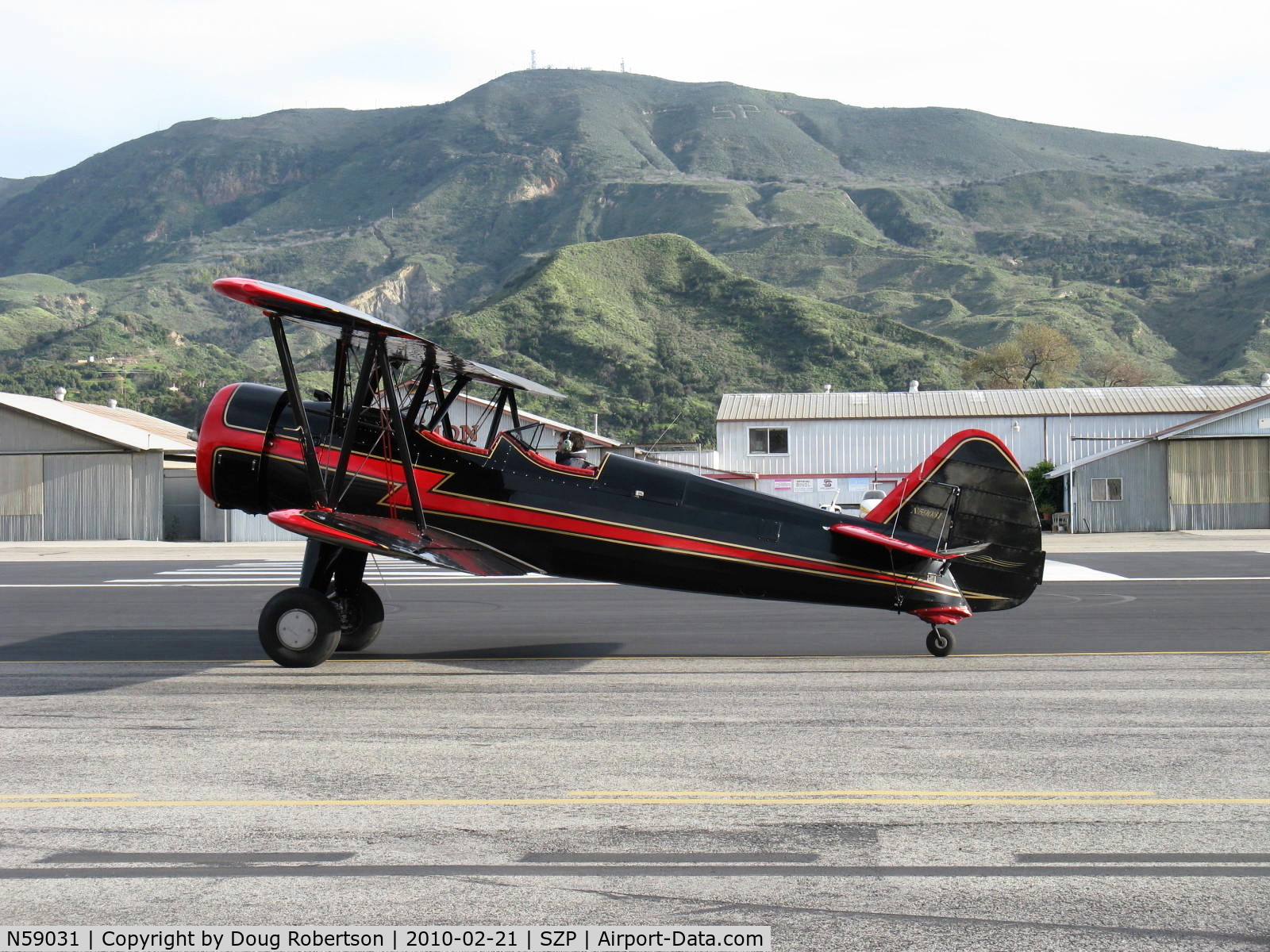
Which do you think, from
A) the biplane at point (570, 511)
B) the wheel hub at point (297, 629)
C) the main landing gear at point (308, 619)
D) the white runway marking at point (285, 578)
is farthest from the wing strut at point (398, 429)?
the white runway marking at point (285, 578)

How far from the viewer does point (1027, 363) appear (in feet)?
317

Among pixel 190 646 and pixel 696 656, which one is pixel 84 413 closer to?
pixel 190 646

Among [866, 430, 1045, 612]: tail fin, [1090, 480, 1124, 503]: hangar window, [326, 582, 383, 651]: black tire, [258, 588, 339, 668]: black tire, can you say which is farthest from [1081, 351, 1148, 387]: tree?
[258, 588, 339, 668]: black tire

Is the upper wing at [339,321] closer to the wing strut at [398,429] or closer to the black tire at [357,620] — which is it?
the wing strut at [398,429]

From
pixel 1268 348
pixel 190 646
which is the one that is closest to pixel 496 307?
pixel 1268 348

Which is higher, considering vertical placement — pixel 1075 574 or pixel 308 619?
pixel 308 619

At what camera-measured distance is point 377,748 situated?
747 cm

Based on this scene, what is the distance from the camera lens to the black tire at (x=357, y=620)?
1193cm

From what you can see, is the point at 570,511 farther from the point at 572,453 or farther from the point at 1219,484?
the point at 1219,484

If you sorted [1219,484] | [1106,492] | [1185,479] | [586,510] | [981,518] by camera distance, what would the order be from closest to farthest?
[586,510] → [981,518] → [1219,484] → [1185,479] → [1106,492]

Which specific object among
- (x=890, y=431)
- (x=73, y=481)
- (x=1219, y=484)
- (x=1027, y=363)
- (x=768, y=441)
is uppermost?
(x=1027, y=363)

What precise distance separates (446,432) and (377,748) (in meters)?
4.69

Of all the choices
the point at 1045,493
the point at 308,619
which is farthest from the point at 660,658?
the point at 1045,493
